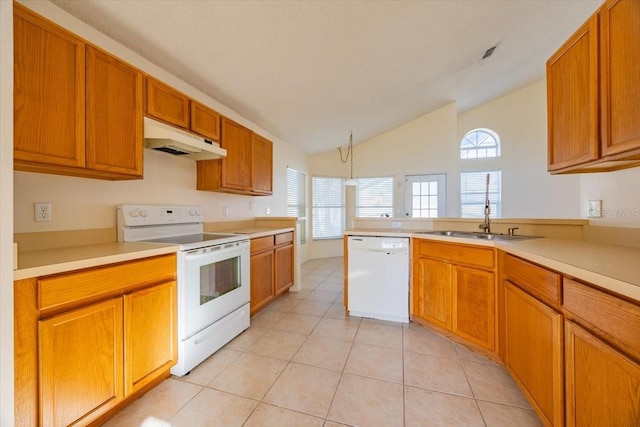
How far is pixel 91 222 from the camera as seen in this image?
1719 millimetres

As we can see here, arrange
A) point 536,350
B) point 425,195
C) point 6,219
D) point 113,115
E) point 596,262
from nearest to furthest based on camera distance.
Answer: point 6,219 < point 596,262 < point 536,350 < point 113,115 < point 425,195

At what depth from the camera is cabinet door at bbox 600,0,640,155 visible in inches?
41.1

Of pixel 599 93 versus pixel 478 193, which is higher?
pixel 599 93

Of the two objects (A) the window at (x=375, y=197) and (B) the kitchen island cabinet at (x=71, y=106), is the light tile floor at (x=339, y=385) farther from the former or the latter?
(A) the window at (x=375, y=197)

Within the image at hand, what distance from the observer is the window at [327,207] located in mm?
5863

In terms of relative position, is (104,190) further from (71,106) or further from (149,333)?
(149,333)

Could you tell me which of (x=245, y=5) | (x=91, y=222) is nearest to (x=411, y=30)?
(x=245, y=5)

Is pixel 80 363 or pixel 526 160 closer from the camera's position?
pixel 80 363

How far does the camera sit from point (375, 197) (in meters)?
5.98

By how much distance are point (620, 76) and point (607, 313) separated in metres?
1.03

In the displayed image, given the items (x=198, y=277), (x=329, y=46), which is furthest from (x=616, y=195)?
(x=198, y=277)

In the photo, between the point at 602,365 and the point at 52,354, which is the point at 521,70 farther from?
the point at 52,354

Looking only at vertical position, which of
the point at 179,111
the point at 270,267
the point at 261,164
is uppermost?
the point at 179,111

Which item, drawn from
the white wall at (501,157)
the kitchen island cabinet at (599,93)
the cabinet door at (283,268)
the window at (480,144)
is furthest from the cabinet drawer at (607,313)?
the window at (480,144)
